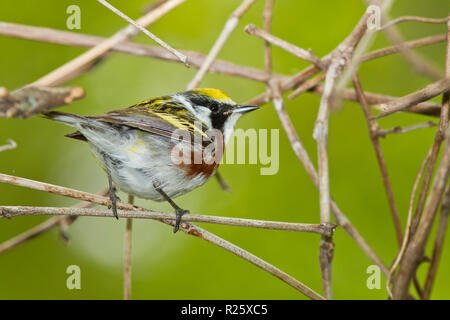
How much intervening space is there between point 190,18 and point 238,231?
1.62m

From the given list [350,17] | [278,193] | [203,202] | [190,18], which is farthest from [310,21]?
[203,202]

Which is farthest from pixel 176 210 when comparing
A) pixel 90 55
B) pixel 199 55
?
pixel 199 55

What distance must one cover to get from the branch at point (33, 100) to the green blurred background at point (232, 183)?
1.93 metres

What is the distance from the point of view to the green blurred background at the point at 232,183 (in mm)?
3145

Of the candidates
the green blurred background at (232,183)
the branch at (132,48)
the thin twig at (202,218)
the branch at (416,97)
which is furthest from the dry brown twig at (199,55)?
the thin twig at (202,218)

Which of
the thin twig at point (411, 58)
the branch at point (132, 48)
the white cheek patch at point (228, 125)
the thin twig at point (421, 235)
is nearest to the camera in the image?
the thin twig at point (421, 235)

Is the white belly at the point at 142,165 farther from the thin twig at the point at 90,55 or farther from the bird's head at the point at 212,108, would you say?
the bird's head at the point at 212,108

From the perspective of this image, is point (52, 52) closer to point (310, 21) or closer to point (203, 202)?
point (203, 202)

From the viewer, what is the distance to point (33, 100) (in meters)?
1.41

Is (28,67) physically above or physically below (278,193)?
above

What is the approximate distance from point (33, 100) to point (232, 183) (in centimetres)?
228

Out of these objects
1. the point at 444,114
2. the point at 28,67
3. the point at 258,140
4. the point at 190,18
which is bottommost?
the point at 444,114

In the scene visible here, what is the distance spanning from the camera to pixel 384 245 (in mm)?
3068
